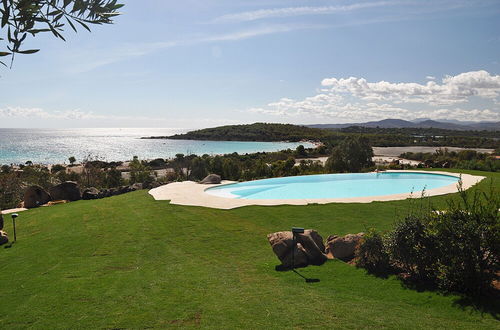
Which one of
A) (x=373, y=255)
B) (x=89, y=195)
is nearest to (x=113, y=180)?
(x=89, y=195)

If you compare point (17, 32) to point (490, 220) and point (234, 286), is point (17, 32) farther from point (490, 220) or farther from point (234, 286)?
point (490, 220)

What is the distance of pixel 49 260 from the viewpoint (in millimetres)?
7500

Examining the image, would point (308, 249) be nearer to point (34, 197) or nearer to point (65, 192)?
point (34, 197)

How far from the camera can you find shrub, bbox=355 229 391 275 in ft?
20.4

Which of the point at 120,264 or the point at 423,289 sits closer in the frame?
the point at 423,289

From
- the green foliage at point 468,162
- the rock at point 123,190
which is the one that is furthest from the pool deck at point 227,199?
the green foliage at point 468,162

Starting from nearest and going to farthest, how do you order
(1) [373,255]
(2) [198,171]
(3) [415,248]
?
(3) [415,248], (1) [373,255], (2) [198,171]

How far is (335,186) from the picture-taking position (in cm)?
1977

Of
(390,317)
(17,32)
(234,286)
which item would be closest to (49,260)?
(234,286)

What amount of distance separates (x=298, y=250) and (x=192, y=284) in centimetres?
225

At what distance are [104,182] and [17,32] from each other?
2271 centimetres

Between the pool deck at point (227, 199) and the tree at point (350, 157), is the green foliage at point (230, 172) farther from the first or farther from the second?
the tree at point (350, 157)

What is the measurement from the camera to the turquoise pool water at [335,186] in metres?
17.4

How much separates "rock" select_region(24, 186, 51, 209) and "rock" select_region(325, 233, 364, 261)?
13.5 metres
